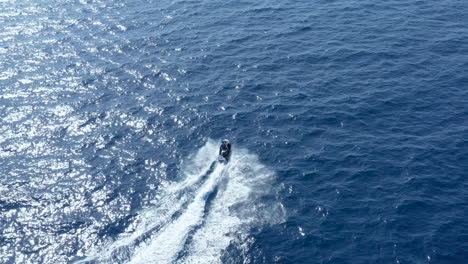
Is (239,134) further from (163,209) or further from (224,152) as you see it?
(163,209)

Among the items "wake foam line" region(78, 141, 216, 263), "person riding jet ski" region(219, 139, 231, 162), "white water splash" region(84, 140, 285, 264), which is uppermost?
"person riding jet ski" region(219, 139, 231, 162)

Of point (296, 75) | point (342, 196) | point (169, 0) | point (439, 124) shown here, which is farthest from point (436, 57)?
point (169, 0)

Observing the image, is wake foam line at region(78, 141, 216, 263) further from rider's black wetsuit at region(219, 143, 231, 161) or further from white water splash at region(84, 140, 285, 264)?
rider's black wetsuit at region(219, 143, 231, 161)

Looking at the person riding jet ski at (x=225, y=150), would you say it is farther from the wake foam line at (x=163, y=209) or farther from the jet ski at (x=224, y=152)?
the wake foam line at (x=163, y=209)

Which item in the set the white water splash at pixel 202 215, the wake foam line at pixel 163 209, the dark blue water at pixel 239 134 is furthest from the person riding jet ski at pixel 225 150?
the dark blue water at pixel 239 134

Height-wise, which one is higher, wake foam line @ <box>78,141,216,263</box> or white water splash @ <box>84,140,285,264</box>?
wake foam line @ <box>78,141,216,263</box>

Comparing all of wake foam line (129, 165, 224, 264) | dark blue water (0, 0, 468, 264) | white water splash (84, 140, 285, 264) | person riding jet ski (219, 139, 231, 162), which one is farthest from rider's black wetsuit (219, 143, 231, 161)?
wake foam line (129, 165, 224, 264)

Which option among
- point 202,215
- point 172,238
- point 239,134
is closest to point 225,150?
point 239,134

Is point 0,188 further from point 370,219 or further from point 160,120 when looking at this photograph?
point 370,219
